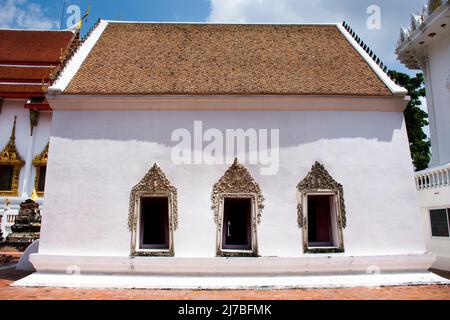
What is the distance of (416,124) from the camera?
66.1 feet

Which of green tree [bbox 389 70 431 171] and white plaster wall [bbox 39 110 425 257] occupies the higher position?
green tree [bbox 389 70 431 171]

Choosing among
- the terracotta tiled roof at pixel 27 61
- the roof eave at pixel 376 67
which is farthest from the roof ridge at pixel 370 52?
the terracotta tiled roof at pixel 27 61

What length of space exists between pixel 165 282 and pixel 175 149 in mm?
3005

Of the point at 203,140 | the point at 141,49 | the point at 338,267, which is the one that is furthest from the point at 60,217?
the point at 338,267

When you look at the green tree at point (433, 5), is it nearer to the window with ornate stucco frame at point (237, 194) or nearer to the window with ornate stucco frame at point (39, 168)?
the window with ornate stucco frame at point (237, 194)

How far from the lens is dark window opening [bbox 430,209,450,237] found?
943 cm

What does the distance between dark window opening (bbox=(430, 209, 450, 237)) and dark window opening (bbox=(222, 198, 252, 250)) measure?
5.70 meters

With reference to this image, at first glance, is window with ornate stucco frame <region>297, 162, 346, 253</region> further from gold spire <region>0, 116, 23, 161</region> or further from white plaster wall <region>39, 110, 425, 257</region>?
gold spire <region>0, 116, 23, 161</region>

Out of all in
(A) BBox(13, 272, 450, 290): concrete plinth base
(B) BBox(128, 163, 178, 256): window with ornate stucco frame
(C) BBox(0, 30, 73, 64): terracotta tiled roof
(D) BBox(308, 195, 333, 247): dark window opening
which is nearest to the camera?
(A) BBox(13, 272, 450, 290): concrete plinth base

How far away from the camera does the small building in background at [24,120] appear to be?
1911 centimetres

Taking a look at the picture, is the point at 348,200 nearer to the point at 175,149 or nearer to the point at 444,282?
the point at 444,282

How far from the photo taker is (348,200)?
26.4 feet

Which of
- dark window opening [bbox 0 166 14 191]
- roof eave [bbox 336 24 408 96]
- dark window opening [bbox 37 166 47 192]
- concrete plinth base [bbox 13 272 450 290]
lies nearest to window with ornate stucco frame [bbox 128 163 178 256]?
concrete plinth base [bbox 13 272 450 290]

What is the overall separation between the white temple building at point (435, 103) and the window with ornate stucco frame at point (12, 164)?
64.5ft
